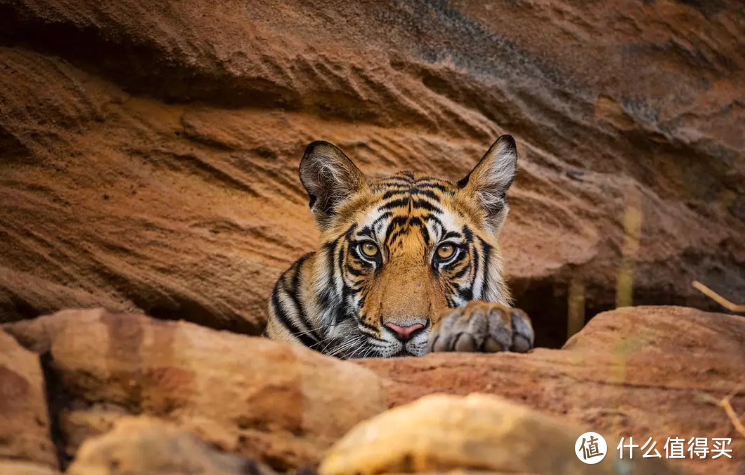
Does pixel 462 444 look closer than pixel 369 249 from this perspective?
Yes

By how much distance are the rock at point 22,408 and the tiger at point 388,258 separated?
6.50ft

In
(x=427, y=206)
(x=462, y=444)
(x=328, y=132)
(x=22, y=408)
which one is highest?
(x=462, y=444)

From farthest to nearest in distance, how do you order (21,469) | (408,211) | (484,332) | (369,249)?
1. (408,211)
2. (369,249)
3. (484,332)
4. (21,469)

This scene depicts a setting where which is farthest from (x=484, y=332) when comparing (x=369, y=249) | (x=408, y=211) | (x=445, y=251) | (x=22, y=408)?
(x=22, y=408)

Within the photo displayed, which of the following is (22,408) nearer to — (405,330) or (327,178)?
(405,330)

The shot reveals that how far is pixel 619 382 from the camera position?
11.1 feet

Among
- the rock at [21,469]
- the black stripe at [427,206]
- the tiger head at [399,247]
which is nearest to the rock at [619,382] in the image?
the tiger head at [399,247]

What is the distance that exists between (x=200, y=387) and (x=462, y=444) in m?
0.93

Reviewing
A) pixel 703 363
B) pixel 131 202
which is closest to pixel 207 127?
pixel 131 202

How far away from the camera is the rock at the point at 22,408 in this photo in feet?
8.50

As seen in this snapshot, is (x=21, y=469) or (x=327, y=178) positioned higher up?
(x=21, y=469)

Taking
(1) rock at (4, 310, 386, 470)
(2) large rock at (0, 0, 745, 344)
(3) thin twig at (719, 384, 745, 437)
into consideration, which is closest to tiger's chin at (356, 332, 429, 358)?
(1) rock at (4, 310, 386, 470)

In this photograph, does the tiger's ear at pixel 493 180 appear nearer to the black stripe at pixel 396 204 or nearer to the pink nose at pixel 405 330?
the black stripe at pixel 396 204

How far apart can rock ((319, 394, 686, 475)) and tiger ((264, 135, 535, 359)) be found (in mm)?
1863
